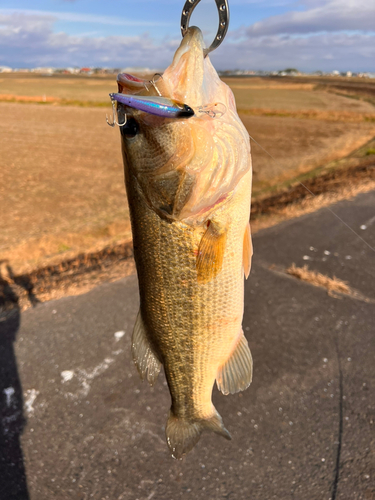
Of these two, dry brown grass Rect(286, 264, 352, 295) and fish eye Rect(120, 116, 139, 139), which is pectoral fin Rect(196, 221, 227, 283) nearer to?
fish eye Rect(120, 116, 139, 139)

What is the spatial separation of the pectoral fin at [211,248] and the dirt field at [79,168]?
78.0 inches

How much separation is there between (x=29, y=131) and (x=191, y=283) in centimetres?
2616

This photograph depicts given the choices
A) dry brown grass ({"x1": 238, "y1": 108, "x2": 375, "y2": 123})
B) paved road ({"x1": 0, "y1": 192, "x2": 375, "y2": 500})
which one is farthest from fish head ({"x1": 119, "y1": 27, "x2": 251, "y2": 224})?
dry brown grass ({"x1": 238, "y1": 108, "x2": 375, "y2": 123})

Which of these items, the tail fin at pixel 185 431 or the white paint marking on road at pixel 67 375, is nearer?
the tail fin at pixel 185 431

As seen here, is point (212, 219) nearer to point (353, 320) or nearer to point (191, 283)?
point (191, 283)

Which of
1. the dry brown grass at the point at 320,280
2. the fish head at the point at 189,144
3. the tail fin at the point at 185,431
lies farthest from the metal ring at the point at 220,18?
the dry brown grass at the point at 320,280

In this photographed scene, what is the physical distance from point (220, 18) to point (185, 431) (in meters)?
1.83

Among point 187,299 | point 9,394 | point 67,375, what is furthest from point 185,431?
point 9,394

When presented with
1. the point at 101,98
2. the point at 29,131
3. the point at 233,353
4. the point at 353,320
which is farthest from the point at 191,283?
the point at 101,98

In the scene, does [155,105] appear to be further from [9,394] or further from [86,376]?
[9,394]

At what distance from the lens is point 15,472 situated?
3217 mm

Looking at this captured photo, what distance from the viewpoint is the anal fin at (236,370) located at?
197 centimetres

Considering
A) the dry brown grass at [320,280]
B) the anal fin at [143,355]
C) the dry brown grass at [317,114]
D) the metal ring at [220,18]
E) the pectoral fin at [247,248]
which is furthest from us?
the dry brown grass at [317,114]

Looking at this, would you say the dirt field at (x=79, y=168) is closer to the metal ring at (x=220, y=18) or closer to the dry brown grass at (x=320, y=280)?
the metal ring at (x=220, y=18)
